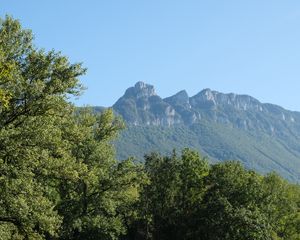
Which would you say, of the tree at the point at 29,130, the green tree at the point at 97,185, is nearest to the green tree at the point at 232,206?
the green tree at the point at 97,185

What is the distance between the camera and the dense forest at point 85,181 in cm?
2916

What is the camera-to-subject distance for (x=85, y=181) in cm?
3719

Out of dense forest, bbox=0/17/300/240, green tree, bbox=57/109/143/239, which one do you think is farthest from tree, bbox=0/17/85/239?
green tree, bbox=57/109/143/239

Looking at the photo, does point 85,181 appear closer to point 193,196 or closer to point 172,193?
point 172,193

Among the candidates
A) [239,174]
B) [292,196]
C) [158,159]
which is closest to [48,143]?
[158,159]

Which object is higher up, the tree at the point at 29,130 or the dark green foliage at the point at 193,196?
the tree at the point at 29,130

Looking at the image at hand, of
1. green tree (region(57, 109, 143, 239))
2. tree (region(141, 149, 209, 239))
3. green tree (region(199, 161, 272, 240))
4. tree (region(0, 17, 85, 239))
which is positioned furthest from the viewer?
tree (region(141, 149, 209, 239))

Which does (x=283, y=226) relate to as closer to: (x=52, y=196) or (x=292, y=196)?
(x=292, y=196)

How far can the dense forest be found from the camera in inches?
1148

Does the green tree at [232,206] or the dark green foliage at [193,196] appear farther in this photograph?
the dark green foliage at [193,196]

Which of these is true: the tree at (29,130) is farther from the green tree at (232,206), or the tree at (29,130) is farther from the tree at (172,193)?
the tree at (172,193)

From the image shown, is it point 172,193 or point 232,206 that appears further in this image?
point 172,193

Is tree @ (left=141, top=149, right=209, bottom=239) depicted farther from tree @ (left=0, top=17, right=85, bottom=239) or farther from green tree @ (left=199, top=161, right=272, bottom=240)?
tree @ (left=0, top=17, right=85, bottom=239)

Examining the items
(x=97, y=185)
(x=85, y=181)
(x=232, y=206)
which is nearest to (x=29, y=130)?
(x=85, y=181)
